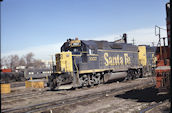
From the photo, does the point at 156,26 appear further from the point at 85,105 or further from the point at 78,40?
the point at 78,40

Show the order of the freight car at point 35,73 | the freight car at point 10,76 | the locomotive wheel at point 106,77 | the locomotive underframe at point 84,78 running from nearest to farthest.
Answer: the locomotive underframe at point 84,78, the locomotive wheel at point 106,77, the freight car at point 10,76, the freight car at point 35,73

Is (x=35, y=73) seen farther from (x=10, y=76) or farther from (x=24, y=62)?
(x=24, y=62)

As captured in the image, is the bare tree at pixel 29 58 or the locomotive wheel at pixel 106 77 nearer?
the locomotive wheel at pixel 106 77

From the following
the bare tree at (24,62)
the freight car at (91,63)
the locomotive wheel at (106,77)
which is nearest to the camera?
the freight car at (91,63)

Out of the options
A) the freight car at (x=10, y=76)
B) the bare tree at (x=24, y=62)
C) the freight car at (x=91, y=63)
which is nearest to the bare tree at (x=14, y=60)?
the bare tree at (x=24, y=62)

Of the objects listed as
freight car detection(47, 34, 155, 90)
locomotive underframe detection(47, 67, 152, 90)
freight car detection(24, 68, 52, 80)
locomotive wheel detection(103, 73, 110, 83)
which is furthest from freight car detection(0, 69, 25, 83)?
locomotive wheel detection(103, 73, 110, 83)

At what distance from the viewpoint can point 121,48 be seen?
1906 cm

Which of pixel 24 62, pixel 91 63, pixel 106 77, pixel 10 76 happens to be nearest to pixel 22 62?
pixel 24 62

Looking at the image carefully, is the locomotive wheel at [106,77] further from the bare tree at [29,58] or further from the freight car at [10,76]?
the bare tree at [29,58]

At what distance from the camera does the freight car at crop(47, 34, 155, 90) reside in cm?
1469

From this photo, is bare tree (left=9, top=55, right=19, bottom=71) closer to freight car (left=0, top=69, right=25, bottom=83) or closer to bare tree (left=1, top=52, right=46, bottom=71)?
bare tree (left=1, top=52, right=46, bottom=71)

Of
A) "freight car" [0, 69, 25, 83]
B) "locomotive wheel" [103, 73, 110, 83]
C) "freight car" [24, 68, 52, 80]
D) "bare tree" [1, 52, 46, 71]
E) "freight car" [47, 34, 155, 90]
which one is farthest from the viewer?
"bare tree" [1, 52, 46, 71]

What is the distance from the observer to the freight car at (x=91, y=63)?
14.7 metres

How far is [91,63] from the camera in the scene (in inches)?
623
